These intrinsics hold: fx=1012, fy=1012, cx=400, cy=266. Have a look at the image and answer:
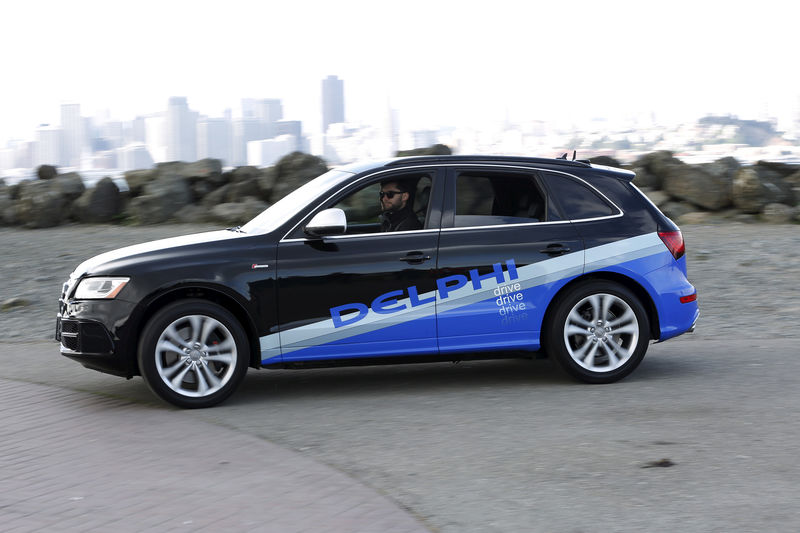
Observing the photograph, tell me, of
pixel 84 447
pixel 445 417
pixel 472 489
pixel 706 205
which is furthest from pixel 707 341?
pixel 706 205

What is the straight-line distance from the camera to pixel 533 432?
6238mm

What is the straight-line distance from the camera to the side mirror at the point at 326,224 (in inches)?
283

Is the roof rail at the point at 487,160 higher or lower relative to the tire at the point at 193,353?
higher

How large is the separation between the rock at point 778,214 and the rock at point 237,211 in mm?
9305

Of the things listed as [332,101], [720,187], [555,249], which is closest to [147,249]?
[555,249]

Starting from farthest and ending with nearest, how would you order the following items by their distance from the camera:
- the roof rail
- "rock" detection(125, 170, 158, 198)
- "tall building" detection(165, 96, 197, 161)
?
1. "tall building" detection(165, 96, 197, 161)
2. "rock" detection(125, 170, 158, 198)
3. the roof rail

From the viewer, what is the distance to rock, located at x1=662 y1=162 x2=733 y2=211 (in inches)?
762

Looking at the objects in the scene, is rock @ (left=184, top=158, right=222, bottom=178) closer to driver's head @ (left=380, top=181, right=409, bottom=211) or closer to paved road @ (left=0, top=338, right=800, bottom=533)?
paved road @ (left=0, top=338, right=800, bottom=533)

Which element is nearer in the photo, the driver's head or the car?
the car

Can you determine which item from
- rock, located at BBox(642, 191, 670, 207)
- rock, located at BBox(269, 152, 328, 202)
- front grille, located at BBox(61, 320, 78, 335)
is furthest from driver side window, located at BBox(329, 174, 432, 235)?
rock, located at BBox(642, 191, 670, 207)

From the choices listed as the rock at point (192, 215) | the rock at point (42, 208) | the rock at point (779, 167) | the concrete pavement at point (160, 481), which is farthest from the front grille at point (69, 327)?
the rock at point (779, 167)

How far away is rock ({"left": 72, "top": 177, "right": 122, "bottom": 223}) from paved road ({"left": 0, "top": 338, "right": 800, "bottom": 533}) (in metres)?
10.8

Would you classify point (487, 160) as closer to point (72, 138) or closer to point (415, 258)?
point (415, 258)

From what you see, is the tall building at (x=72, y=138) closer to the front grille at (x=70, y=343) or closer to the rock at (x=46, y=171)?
the rock at (x=46, y=171)
